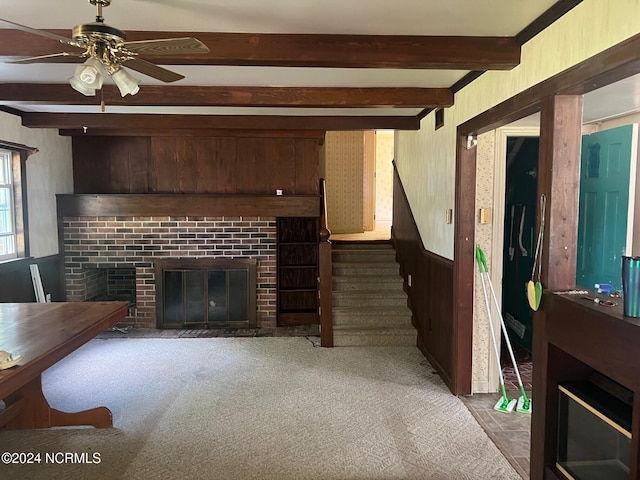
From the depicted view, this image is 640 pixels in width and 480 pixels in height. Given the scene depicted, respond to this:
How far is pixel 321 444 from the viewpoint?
2754 millimetres

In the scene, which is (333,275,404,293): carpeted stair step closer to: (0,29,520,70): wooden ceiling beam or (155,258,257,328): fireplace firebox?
(155,258,257,328): fireplace firebox

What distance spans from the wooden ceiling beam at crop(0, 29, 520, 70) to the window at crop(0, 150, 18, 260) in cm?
239

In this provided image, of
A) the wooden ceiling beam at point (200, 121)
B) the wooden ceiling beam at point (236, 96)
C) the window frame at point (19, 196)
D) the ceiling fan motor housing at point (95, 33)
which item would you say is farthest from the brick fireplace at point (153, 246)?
the ceiling fan motor housing at point (95, 33)

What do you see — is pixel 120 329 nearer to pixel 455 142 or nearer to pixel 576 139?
pixel 455 142

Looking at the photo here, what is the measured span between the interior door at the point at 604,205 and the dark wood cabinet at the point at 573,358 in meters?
1.51

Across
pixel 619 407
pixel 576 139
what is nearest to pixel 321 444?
pixel 619 407

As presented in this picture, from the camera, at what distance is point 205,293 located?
5.50m

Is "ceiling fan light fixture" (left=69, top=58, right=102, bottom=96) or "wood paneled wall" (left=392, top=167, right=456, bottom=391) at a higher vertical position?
"ceiling fan light fixture" (left=69, top=58, right=102, bottom=96)

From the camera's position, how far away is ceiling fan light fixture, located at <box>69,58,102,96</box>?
72.9 inches

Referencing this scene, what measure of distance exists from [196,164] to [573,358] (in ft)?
14.6

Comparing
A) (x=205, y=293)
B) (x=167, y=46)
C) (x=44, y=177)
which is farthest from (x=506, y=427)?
(x=44, y=177)

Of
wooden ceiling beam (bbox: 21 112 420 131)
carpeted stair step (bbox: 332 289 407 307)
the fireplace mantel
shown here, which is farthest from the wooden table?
carpeted stair step (bbox: 332 289 407 307)

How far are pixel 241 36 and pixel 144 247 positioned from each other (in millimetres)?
3720

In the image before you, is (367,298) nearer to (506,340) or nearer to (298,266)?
(298,266)
